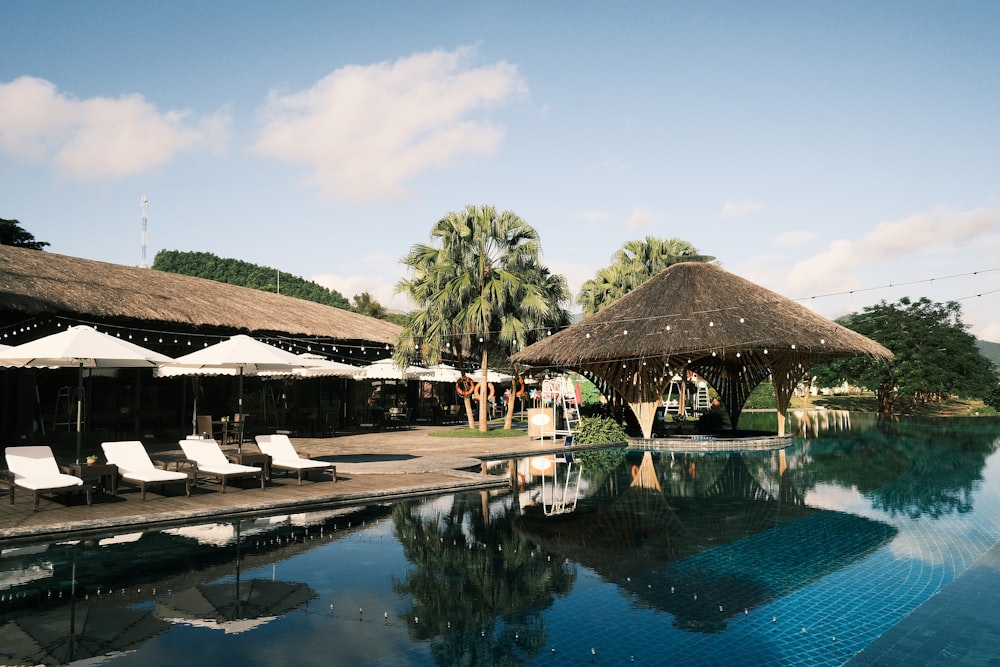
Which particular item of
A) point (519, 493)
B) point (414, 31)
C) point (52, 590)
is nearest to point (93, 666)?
point (52, 590)

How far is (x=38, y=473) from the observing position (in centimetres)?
886

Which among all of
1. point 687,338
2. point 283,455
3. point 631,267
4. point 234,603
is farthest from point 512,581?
point 631,267

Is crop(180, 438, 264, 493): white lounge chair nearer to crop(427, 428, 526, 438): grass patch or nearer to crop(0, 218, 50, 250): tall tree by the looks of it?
crop(427, 428, 526, 438): grass patch

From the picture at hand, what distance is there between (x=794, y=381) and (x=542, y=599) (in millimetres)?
18055

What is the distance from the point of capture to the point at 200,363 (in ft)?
39.7

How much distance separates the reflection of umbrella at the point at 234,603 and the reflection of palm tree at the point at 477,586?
0.95 metres

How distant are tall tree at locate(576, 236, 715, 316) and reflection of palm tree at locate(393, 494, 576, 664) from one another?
75.0ft

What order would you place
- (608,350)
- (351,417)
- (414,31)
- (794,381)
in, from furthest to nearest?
(351,417) < (794,381) < (608,350) < (414,31)

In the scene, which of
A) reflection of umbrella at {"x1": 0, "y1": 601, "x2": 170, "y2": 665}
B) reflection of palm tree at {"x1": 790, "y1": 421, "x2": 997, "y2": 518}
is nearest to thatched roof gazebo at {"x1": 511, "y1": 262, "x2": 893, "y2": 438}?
reflection of palm tree at {"x1": 790, "y1": 421, "x2": 997, "y2": 518}

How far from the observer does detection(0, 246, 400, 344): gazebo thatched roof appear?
15.9 metres

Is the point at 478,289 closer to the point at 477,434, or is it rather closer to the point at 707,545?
the point at 477,434

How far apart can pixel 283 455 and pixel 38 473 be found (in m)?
3.45

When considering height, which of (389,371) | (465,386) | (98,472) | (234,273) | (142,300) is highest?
(234,273)

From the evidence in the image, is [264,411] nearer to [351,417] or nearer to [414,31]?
[351,417]
